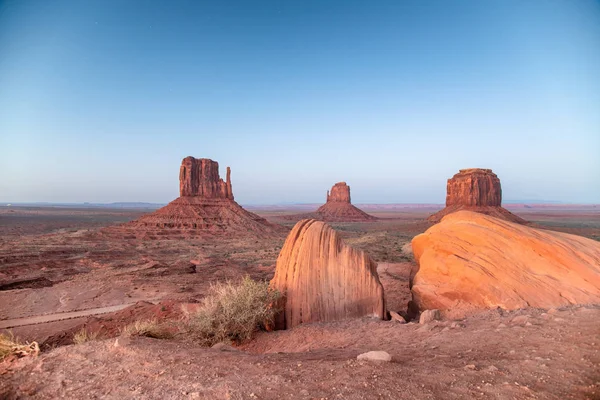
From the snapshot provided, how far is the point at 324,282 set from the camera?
923 cm

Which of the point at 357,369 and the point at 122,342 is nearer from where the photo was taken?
the point at 357,369

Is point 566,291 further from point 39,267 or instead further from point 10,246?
point 10,246

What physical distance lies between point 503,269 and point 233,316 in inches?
288

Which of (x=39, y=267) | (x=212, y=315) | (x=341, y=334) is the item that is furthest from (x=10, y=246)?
(x=341, y=334)

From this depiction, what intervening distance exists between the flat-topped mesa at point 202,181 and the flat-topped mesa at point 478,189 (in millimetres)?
46103

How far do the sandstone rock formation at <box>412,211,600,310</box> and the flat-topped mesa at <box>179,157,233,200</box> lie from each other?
57429 millimetres

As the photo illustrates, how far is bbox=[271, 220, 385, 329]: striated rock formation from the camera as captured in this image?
29.7 ft

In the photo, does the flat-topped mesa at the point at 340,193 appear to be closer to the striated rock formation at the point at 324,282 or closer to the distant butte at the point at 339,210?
the distant butte at the point at 339,210

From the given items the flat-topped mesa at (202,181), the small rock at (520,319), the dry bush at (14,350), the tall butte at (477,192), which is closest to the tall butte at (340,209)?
the tall butte at (477,192)

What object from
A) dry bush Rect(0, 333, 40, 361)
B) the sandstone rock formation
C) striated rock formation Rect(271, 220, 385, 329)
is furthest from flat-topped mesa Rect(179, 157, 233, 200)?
dry bush Rect(0, 333, 40, 361)

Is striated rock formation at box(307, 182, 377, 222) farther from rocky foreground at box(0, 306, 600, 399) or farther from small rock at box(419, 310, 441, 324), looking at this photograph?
rocky foreground at box(0, 306, 600, 399)

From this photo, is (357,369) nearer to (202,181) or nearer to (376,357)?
(376,357)

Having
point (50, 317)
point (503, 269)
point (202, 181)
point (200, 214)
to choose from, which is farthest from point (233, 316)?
point (202, 181)

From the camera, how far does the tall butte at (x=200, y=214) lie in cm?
4965
